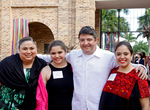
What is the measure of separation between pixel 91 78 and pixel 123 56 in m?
0.60

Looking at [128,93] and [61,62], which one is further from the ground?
[61,62]

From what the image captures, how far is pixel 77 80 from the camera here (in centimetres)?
280

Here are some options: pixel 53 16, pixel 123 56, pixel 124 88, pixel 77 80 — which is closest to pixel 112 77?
pixel 124 88

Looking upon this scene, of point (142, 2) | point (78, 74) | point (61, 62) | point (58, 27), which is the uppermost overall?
point (142, 2)

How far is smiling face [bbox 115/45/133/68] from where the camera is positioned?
2.51 metres

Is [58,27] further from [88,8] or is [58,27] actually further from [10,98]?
[10,98]

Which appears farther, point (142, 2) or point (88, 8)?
point (142, 2)

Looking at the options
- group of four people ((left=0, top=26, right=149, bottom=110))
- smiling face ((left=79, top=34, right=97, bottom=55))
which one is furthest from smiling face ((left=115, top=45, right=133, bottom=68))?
smiling face ((left=79, top=34, right=97, bottom=55))

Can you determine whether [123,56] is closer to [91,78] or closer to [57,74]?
[91,78]

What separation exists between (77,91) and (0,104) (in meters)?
1.20

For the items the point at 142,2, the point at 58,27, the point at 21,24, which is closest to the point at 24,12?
the point at 21,24

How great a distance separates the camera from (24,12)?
1362 cm

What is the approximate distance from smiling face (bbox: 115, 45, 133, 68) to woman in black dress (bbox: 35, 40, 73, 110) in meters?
0.89

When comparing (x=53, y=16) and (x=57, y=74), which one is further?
(x=53, y=16)
